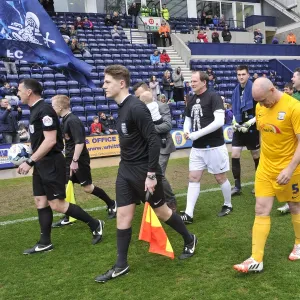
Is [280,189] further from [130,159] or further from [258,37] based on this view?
[258,37]

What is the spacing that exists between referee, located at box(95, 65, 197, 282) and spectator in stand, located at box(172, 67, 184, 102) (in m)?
14.0

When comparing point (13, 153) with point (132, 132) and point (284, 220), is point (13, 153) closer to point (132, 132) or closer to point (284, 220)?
point (132, 132)

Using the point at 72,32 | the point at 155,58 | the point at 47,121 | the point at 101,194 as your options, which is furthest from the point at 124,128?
the point at 155,58

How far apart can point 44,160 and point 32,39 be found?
7135 mm

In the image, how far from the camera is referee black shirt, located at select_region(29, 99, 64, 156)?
12.9 feet

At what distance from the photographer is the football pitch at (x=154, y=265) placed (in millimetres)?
3094

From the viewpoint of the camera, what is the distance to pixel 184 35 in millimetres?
23438

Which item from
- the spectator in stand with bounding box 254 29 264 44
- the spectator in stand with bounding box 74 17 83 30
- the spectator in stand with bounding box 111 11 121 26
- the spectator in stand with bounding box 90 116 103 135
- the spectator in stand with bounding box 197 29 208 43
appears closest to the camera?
the spectator in stand with bounding box 90 116 103 135

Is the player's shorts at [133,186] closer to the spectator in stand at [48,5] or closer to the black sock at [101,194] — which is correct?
the black sock at [101,194]

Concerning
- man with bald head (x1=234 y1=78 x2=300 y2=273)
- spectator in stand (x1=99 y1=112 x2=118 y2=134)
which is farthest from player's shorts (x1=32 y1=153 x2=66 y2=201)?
spectator in stand (x1=99 y1=112 x2=118 y2=134)

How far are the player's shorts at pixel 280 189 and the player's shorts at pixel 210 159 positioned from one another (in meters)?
1.46

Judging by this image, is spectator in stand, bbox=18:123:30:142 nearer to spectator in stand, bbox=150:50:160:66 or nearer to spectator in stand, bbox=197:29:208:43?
spectator in stand, bbox=150:50:160:66

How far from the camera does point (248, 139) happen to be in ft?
20.0

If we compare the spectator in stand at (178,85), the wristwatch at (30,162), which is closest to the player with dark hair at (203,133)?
the wristwatch at (30,162)
